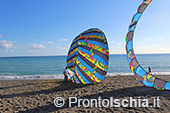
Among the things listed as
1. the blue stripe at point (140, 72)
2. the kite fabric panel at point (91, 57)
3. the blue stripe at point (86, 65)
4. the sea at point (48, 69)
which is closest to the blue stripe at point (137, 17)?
the blue stripe at point (140, 72)

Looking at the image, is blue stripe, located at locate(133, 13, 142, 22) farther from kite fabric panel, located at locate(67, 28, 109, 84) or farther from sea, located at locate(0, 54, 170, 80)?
sea, located at locate(0, 54, 170, 80)

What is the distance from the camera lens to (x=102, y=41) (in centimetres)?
852

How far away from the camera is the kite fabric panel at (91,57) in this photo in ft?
27.6

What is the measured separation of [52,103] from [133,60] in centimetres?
381

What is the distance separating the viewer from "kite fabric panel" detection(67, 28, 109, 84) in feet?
27.6

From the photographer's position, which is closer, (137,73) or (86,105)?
(86,105)

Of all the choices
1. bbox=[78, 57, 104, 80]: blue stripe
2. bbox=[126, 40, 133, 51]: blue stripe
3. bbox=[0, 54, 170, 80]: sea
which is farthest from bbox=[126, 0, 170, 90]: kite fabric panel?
bbox=[0, 54, 170, 80]: sea

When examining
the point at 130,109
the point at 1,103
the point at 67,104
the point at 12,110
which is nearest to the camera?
the point at 130,109

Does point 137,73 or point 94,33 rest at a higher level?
point 94,33

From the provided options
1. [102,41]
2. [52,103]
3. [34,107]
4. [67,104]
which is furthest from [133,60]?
[34,107]

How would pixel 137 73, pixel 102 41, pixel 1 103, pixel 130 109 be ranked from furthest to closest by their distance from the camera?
pixel 102 41, pixel 137 73, pixel 1 103, pixel 130 109

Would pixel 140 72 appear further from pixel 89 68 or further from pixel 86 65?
pixel 86 65

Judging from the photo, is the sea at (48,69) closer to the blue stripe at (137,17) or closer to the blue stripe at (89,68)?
the blue stripe at (89,68)

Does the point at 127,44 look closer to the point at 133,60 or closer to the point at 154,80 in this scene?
the point at 133,60
